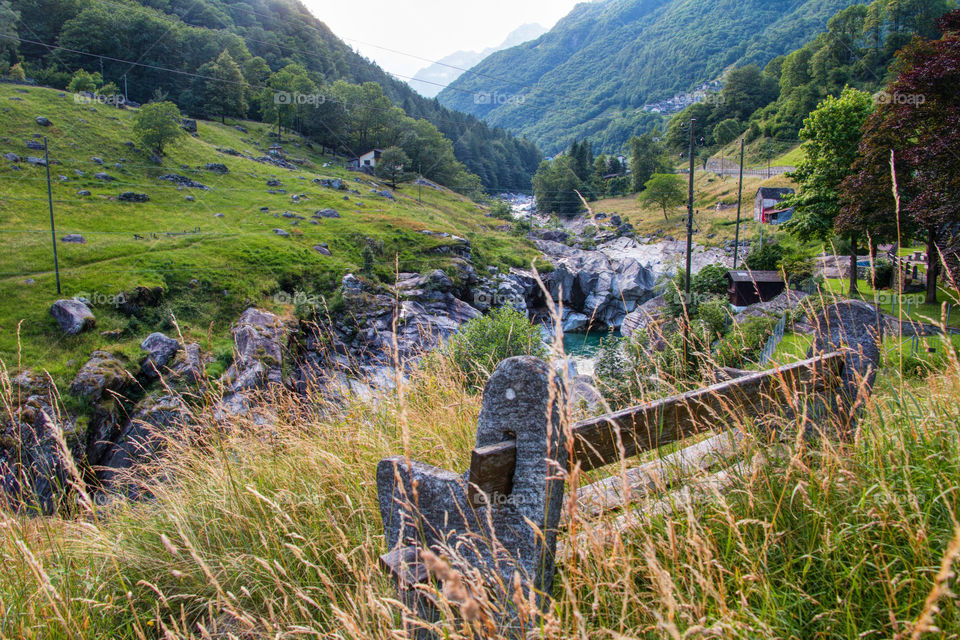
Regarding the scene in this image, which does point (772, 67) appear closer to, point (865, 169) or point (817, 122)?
point (817, 122)

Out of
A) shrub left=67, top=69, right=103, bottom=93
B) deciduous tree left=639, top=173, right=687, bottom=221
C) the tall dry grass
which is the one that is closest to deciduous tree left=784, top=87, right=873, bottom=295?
the tall dry grass

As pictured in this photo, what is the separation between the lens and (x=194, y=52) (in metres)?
87.0

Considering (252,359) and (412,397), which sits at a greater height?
(412,397)

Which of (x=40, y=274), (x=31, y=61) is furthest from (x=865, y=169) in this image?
(x=31, y=61)

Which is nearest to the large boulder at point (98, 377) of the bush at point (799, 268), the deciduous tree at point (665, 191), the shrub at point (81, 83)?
the bush at point (799, 268)

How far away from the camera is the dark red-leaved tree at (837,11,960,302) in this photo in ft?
53.8

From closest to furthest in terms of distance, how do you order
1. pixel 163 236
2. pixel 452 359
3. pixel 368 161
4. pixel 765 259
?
pixel 452 359, pixel 163 236, pixel 765 259, pixel 368 161

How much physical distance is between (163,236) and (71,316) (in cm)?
1500

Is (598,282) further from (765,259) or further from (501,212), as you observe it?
(501,212)

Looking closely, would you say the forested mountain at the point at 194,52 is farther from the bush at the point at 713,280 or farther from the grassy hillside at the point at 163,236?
the bush at the point at 713,280

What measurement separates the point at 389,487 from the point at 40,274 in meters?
38.9

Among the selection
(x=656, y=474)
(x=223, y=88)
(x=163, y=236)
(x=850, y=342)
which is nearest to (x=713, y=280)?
(x=850, y=342)

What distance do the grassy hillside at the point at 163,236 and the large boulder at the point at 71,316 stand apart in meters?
0.46

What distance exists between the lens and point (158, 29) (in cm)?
7988
